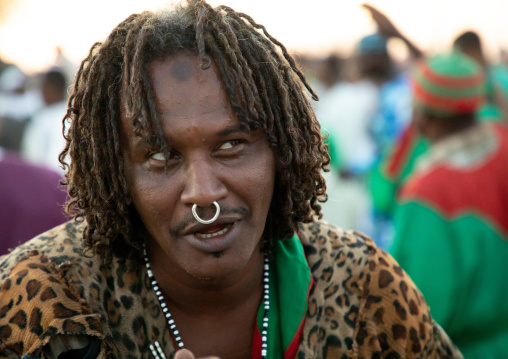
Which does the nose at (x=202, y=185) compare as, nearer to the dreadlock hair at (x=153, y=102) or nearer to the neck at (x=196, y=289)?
the dreadlock hair at (x=153, y=102)

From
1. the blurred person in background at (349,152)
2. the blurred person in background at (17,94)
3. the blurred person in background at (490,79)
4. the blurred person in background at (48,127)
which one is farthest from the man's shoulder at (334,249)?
the blurred person in background at (17,94)

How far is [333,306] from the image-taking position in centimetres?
269

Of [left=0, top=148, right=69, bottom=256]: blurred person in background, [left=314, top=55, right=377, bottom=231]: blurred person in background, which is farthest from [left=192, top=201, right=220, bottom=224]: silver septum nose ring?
[left=314, top=55, right=377, bottom=231]: blurred person in background

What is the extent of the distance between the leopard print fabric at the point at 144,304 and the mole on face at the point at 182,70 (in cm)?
78

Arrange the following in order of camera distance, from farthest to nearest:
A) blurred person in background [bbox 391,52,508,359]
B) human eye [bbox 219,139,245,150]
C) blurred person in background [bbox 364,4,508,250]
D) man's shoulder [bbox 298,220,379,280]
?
blurred person in background [bbox 364,4,508,250] < blurred person in background [bbox 391,52,508,359] < man's shoulder [bbox 298,220,379,280] < human eye [bbox 219,139,245,150]

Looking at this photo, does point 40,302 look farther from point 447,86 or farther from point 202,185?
point 447,86

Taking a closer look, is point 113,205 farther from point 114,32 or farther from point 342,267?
point 342,267

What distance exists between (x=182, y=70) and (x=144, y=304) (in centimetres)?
91

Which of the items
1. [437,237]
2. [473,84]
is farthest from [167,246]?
[473,84]

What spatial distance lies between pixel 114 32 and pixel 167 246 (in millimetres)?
810

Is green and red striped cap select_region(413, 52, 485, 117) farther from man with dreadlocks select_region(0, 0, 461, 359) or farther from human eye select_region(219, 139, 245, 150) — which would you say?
human eye select_region(219, 139, 245, 150)

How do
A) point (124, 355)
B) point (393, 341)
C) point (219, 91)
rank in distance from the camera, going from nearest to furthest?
point (219, 91) < point (124, 355) < point (393, 341)

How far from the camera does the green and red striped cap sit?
4734 millimetres

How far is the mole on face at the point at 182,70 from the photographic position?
7.66 feet
